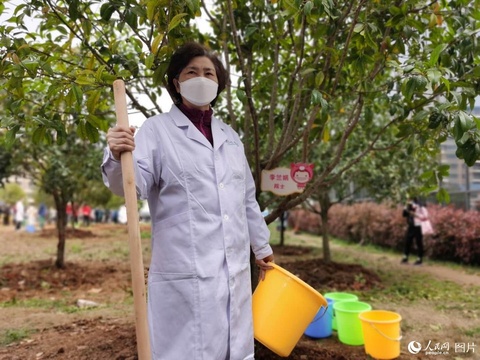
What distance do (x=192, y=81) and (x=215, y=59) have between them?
25 cm

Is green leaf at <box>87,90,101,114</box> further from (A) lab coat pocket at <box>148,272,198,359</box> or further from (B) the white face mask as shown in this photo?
(A) lab coat pocket at <box>148,272,198,359</box>

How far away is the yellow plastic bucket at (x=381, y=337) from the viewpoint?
319 cm

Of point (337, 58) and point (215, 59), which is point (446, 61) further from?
point (215, 59)

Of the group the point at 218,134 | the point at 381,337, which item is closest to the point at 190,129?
the point at 218,134

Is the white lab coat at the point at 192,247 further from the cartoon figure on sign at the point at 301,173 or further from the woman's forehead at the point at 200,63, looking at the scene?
the cartoon figure on sign at the point at 301,173

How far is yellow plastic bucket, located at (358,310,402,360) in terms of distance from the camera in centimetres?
319

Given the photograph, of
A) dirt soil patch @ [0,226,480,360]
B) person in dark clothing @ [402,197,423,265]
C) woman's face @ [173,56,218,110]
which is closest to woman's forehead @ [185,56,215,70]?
woman's face @ [173,56,218,110]

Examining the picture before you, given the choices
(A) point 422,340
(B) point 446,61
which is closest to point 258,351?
(A) point 422,340

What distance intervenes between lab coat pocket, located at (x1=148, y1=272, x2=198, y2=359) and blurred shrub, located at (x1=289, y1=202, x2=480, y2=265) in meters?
7.31

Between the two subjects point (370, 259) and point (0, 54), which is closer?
point (0, 54)

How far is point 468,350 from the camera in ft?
11.7

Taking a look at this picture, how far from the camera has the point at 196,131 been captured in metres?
2.01

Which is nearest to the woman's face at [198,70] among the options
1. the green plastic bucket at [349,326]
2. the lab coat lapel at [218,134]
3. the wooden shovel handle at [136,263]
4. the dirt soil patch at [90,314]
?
the lab coat lapel at [218,134]

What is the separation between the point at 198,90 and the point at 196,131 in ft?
0.69
